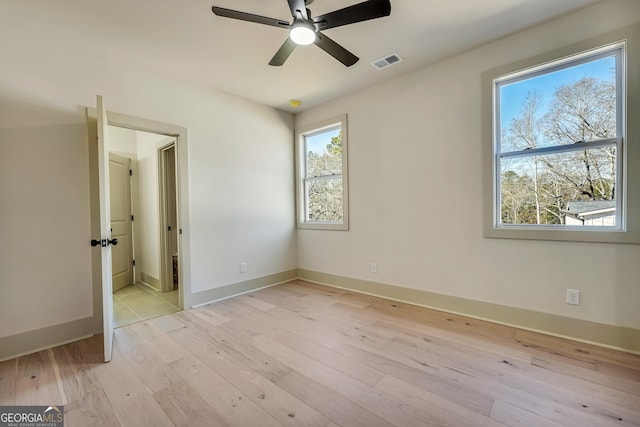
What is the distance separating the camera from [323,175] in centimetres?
416

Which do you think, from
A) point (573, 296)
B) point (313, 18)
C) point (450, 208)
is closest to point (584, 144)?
point (450, 208)

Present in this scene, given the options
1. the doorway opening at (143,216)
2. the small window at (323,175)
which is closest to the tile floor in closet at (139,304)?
the doorway opening at (143,216)

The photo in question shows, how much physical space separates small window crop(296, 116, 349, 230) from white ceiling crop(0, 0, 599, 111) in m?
0.98

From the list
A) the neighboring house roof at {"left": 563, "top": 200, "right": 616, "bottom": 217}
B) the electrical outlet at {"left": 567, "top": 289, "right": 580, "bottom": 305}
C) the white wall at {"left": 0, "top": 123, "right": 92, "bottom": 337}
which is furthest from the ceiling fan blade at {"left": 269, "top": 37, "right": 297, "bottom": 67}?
the electrical outlet at {"left": 567, "top": 289, "right": 580, "bottom": 305}

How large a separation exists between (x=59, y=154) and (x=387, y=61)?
126 inches

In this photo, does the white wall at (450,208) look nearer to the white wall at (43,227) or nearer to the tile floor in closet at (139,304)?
the tile floor in closet at (139,304)

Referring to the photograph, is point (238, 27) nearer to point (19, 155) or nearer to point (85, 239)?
point (19, 155)

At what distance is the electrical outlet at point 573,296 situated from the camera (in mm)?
2271

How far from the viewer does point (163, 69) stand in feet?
9.61

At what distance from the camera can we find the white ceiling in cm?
207

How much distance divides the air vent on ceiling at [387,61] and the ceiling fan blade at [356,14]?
44.4 inches

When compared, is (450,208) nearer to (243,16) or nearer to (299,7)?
(299,7)

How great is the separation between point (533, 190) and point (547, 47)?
1.21 m

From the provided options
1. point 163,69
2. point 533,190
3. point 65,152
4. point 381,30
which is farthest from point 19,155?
point 533,190
